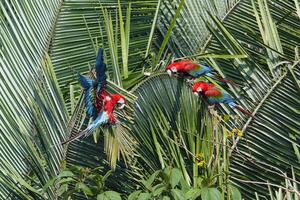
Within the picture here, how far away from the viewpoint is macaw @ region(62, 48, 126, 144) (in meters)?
4.98

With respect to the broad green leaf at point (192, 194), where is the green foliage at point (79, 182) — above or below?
above

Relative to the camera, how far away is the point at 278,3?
5.93 m

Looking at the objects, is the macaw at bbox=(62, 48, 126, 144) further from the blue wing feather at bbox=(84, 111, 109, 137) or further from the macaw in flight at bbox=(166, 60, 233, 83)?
the macaw in flight at bbox=(166, 60, 233, 83)

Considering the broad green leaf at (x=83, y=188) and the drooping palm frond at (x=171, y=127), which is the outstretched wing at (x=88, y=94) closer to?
the drooping palm frond at (x=171, y=127)

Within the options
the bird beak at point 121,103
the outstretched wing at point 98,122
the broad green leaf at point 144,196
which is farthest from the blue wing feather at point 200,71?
the broad green leaf at point 144,196

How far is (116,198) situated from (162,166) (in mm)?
586

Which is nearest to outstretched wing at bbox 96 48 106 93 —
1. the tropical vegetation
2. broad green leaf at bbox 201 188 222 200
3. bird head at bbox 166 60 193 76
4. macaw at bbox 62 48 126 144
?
macaw at bbox 62 48 126 144

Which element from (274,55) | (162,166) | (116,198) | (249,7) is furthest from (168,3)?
(116,198)

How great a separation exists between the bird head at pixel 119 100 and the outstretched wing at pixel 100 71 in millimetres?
84

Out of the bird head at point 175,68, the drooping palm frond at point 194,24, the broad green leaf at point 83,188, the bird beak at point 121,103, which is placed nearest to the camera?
the broad green leaf at point 83,188

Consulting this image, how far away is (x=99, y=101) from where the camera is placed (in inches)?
198

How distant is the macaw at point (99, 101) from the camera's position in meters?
4.98

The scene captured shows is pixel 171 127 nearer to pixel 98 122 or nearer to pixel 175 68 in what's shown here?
pixel 175 68

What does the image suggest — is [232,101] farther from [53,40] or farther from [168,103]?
[53,40]
